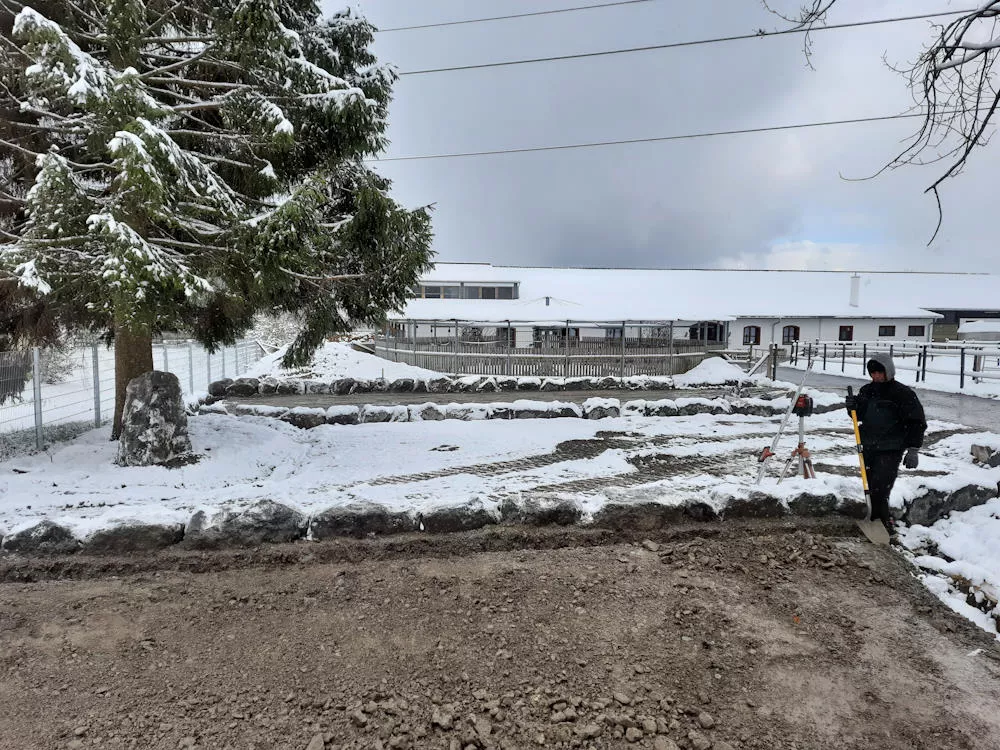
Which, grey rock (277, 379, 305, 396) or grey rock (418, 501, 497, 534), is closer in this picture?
grey rock (418, 501, 497, 534)

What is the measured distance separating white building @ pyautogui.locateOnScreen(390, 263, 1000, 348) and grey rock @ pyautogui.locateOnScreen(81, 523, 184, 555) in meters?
20.9

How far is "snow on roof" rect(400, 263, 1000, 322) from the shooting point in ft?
97.4

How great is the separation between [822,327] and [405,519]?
37.1 metres

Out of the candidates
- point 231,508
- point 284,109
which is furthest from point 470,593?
point 284,109

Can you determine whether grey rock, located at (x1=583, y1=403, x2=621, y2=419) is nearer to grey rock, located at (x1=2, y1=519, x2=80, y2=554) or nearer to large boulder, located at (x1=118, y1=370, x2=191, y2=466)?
large boulder, located at (x1=118, y1=370, x2=191, y2=466)

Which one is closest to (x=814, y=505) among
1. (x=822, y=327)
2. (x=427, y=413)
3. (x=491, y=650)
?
(x=491, y=650)

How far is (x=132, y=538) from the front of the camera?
14.8ft

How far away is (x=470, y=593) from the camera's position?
13.0 ft

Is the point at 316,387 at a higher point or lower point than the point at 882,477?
lower

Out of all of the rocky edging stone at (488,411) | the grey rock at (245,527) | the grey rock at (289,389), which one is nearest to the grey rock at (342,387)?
the grey rock at (289,389)

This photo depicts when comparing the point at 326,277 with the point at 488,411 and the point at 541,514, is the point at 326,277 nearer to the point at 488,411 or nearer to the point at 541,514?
the point at 541,514

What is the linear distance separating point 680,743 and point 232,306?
6686mm

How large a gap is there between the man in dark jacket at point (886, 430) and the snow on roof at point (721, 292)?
21.7 meters

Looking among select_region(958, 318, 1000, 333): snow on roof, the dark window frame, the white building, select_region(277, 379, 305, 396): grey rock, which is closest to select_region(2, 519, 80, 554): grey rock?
select_region(277, 379, 305, 396): grey rock
